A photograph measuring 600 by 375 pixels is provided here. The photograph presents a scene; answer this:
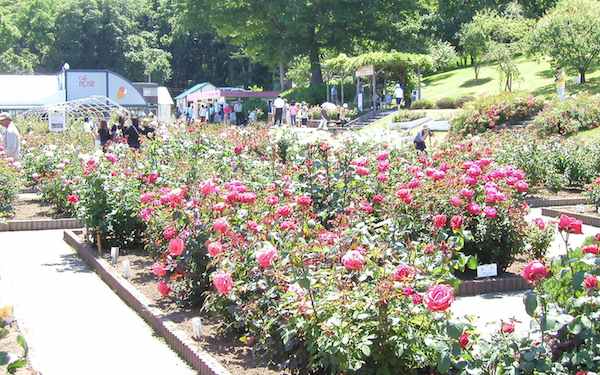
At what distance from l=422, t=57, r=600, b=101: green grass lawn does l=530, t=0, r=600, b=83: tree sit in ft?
3.85

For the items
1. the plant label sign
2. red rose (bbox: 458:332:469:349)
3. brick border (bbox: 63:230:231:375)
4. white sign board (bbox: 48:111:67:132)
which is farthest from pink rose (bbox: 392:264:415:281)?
white sign board (bbox: 48:111:67:132)

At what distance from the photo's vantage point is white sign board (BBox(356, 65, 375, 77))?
40750 mm

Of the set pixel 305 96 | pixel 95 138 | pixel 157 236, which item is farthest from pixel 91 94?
pixel 157 236

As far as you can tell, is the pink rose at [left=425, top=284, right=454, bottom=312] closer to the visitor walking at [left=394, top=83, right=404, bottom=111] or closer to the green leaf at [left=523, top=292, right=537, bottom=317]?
the green leaf at [left=523, top=292, right=537, bottom=317]

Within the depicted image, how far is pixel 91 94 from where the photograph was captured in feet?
152

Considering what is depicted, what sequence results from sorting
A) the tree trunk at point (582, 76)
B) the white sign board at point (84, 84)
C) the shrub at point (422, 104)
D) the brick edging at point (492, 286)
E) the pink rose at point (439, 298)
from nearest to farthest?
1. the pink rose at point (439, 298)
2. the brick edging at point (492, 286)
3. the shrub at point (422, 104)
4. the tree trunk at point (582, 76)
5. the white sign board at point (84, 84)

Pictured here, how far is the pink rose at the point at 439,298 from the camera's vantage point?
3969 mm

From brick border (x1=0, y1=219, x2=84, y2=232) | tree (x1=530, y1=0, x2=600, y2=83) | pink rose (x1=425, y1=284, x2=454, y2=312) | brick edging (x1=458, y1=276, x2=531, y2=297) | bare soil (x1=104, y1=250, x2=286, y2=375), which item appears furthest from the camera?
tree (x1=530, y1=0, x2=600, y2=83)

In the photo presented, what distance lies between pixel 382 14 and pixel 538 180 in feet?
109

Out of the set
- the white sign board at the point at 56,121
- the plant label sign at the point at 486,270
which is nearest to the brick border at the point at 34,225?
the plant label sign at the point at 486,270

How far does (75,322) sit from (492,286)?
4370 mm

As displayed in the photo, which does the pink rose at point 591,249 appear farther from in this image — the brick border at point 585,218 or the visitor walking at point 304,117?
the visitor walking at point 304,117

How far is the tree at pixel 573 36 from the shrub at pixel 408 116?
8.04 meters

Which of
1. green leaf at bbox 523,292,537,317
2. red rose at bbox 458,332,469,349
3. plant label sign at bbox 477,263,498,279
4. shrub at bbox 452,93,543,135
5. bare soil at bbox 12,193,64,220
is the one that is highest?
shrub at bbox 452,93,543,135
